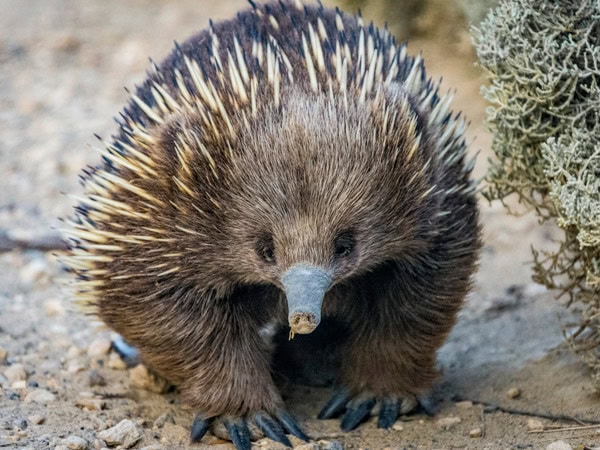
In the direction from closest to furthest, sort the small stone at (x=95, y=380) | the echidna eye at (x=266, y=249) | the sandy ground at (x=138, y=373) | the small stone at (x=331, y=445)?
the echidna eye at (x=266, y=249) < the small stone at (x=331, y=445) < the sandy ground at (x=138, y=373) < the small stone at (x=95, y=380)

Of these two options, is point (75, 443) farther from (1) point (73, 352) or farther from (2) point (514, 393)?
(2) point (514, 393)

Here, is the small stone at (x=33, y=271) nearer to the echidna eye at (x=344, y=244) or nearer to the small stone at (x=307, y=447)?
the small stone at (x=307, y=447)

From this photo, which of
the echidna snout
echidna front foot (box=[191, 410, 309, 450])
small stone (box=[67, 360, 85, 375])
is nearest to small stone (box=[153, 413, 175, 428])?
echidna front foot (box=[191, 410, 309, 450])

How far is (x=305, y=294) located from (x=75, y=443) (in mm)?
1225

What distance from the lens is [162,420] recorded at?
418 centimetres

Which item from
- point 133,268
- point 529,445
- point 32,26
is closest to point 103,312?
point 133,268

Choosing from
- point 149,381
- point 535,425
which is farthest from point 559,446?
point 149,381

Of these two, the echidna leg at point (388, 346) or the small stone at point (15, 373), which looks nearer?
the echidna leg at point (388, 346)

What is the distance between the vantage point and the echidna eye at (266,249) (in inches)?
134

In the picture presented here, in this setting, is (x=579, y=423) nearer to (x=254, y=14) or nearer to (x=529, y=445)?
(x=529, y=445)

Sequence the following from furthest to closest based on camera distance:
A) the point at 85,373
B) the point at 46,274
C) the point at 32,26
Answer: the point at 32,26
the point at 46,274
the point at 85,373

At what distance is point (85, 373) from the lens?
471 centimetres

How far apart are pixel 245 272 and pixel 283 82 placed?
72cm

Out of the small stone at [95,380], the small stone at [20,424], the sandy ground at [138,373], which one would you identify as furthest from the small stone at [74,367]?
the small stone at [20,424]
